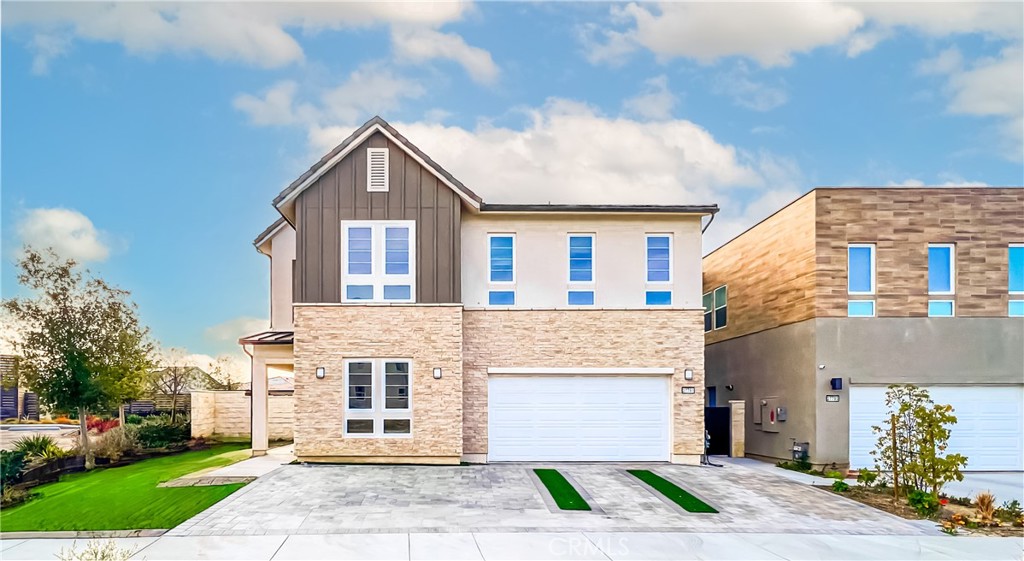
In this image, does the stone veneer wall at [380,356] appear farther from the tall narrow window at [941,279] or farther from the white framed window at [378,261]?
the tall narrow window at [941,279]

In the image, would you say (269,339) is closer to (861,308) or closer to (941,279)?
(861,308)

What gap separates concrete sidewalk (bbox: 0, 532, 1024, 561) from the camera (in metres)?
9.13

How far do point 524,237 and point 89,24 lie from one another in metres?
11.1

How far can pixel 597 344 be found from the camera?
1727 cm

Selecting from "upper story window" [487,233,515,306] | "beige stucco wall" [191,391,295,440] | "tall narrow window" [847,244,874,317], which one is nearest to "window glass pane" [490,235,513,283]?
"upper story window" [487,233,515,306]

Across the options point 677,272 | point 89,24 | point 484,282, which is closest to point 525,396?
point 484,282

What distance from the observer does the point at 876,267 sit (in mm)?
17328

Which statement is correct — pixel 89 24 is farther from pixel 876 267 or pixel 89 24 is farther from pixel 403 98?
pixel 876 267

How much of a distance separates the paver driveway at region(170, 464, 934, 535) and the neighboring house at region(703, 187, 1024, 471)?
3054mm

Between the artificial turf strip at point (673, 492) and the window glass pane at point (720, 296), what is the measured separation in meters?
8.69

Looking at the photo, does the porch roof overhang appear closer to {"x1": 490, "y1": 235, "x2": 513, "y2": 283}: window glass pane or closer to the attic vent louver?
the attic vent louver

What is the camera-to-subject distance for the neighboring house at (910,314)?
672 inches

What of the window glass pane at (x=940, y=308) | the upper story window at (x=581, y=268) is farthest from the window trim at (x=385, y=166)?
the window glass pane at (x=940, y=308)

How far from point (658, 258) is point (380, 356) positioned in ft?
22.8
